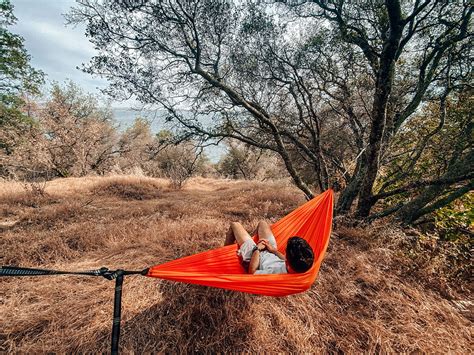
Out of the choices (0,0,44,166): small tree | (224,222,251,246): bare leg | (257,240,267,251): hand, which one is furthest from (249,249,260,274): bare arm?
(0,0,44,166): small tree

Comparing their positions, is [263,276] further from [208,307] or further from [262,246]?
[208,307]

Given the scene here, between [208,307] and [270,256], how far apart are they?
0.69m

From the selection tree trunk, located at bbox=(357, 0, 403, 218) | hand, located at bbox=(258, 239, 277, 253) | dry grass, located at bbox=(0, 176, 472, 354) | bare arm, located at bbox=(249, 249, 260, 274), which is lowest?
dry grass, located at bbox=(0, 176, 472, 354)

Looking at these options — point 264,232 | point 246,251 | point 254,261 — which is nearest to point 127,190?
point 264,232

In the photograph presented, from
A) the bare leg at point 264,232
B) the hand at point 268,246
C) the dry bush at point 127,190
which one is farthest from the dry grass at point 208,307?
the dry bush at point 127,190

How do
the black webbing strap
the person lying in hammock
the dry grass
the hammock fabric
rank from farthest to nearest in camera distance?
the person lying in hammock < the dry grass < the hammock fabric < the black webbing strap

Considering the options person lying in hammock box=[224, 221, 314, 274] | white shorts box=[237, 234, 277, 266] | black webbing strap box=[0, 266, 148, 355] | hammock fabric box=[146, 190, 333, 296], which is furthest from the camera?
white shorts box=[237, 234, 277, 266]

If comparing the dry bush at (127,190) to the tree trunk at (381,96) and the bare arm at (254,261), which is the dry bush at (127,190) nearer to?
the bare arm at (254,261)

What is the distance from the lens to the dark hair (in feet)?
5.67

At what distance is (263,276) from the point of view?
5.03ft

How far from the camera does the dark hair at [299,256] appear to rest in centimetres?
173

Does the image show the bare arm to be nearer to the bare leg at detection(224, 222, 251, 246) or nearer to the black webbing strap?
the bare leg at detection(224, 222, 251, 246)

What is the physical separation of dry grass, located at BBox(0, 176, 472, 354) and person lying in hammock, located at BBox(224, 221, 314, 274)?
0.37 meters

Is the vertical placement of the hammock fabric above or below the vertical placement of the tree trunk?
below
